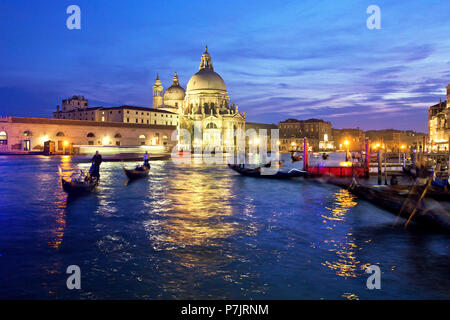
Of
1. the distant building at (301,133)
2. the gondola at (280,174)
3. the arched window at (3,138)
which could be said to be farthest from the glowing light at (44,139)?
the distant building at (301,133)

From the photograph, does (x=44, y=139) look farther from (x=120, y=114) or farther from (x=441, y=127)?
(x=441, y=127)

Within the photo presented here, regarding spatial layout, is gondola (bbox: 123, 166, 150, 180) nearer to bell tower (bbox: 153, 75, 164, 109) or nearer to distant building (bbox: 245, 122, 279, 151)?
distant building (bbox: 245, 122, 279, 151)

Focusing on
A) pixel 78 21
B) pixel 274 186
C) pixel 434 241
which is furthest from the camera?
pixel 274 186

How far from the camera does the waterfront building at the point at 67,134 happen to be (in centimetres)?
4553

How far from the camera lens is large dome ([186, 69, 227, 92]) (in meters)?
77.8

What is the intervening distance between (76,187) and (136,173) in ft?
23.2

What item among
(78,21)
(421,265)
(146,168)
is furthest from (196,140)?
(421,265)

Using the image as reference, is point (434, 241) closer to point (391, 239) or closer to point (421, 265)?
point (391, 239)

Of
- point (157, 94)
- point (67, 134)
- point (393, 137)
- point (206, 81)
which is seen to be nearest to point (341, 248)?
point (67, 134)

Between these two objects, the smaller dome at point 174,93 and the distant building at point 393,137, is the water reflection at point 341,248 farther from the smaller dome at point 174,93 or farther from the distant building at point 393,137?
the distant building at point 393,137

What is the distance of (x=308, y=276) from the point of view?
6.28 m

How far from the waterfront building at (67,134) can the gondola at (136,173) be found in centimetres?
2868
